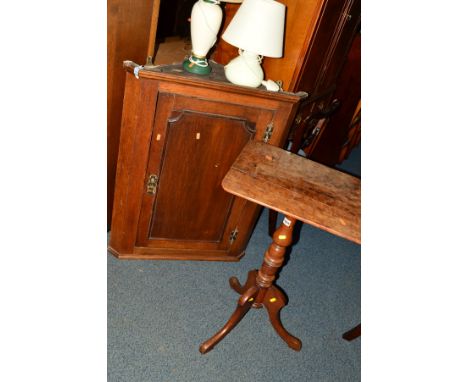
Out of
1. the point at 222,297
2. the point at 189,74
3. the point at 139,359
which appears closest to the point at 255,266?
the point at 222,297

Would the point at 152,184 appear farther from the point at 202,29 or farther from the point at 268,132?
the point at 202,29

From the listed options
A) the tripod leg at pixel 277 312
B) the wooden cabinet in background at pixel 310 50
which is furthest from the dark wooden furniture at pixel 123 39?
the tripod leg at pixel 277 312

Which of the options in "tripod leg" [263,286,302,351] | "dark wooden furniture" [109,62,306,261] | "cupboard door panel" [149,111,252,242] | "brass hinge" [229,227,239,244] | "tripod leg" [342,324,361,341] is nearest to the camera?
"dark wooden furniture" [109,62,306,261]

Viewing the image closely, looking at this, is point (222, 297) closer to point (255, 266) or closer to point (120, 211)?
point (255, 266)

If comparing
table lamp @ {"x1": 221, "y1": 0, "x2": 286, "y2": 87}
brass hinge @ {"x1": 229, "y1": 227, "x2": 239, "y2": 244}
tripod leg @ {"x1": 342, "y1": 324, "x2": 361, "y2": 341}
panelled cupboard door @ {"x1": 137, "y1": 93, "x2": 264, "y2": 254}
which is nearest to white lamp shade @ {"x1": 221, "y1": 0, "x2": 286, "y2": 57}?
table lamp @ {"x1": 221, "y1": 0, "x2": 286, "y2": 87}

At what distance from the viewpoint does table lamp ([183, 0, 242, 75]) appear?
1541 mm

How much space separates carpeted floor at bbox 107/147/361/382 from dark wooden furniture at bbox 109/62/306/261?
0.63ft

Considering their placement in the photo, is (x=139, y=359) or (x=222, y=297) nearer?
(x=139, y=359)

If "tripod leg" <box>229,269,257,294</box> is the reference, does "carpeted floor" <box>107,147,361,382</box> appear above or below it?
below

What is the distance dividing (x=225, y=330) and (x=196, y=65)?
138 cm

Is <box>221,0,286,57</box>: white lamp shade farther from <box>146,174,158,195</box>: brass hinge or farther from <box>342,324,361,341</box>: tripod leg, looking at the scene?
<box>342,324,361,341</box>: tripod leg

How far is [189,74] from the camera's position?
65.4 inches

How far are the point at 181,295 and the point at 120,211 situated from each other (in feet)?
2.04
